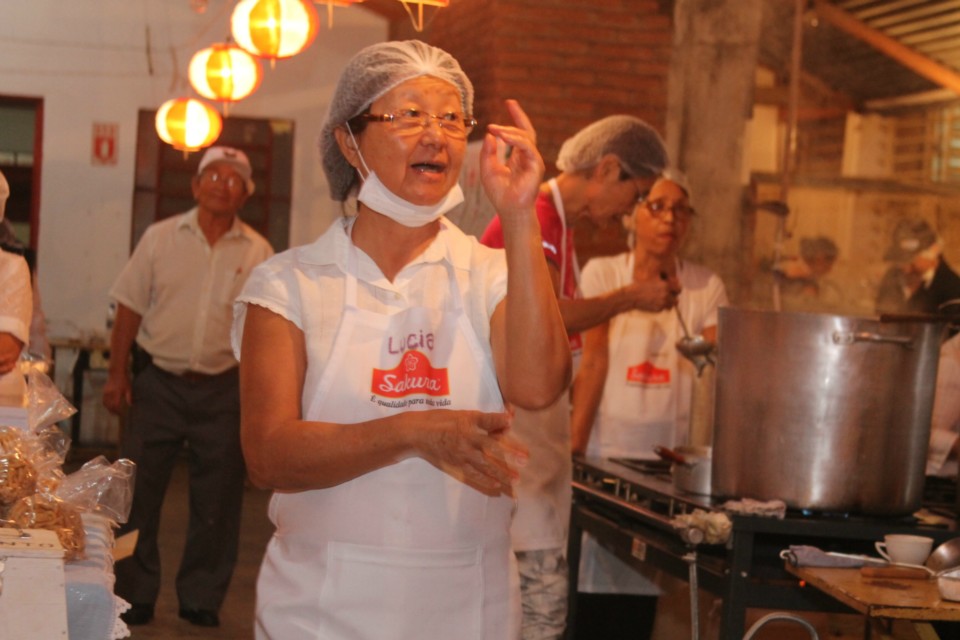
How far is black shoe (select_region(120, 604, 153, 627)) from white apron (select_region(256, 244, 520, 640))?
381cm

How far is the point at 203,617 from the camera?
6070mm

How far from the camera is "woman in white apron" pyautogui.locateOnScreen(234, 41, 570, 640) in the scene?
220 cm

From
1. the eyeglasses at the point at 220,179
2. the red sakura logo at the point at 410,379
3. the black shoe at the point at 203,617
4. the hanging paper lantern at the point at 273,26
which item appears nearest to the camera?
the red sakura logo at the point at 410,379

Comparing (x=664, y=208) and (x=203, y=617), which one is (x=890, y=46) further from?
(x=203, y=617)

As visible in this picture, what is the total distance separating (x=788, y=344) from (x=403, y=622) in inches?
58.7

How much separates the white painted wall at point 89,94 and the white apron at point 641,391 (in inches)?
271

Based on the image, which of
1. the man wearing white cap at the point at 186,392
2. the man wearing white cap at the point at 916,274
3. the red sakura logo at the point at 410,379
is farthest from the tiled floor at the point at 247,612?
the man wearing white cap at the point at 916,274

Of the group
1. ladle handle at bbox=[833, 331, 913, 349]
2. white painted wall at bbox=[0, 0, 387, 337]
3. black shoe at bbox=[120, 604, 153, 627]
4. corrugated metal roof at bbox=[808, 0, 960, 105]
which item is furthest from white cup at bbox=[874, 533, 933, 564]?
white painted wall at bbox=[0, 0, 387, 337]

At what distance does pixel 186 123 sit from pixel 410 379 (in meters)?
7.17

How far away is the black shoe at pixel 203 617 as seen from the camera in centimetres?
607

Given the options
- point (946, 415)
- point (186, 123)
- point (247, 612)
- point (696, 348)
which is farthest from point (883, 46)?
point (696, 348)

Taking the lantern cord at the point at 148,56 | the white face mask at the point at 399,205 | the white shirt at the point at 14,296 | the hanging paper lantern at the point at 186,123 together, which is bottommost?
the white shirt at the point at 14,296

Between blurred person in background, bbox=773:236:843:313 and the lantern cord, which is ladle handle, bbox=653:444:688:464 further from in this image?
the lantern cord

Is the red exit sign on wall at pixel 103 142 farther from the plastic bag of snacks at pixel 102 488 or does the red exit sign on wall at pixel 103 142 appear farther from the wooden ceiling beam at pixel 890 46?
the plastic bag of snacks at pixel 102 488
